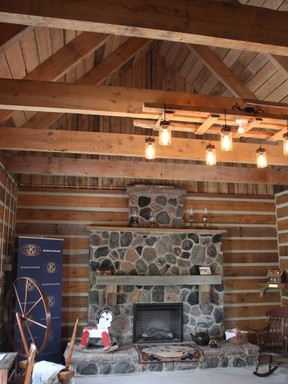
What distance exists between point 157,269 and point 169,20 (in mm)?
5141

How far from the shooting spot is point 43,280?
6180 mm

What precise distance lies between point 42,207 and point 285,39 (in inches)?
208

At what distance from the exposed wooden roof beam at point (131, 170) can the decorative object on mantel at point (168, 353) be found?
9.04ft

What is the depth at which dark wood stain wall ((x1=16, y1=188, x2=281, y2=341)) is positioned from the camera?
679cm

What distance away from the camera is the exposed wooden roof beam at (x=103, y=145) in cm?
473

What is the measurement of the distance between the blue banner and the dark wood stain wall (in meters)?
0.42

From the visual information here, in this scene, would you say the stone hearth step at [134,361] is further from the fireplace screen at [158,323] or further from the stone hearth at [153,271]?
the stone hearth at [153,271]

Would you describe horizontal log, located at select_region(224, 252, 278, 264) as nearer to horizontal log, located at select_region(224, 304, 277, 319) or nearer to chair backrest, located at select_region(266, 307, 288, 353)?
horizontal log, located at select_region(224, 304, 277, 319)

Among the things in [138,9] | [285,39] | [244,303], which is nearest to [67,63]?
[138,9]

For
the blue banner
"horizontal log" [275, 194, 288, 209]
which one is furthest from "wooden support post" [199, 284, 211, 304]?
the blue banner

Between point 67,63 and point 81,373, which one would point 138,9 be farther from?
point 81,373

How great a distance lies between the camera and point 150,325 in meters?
6.80

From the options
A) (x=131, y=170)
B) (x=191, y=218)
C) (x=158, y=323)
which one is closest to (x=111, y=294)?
(x=158, y=323)

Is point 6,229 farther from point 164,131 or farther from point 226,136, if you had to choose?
point 226,136
